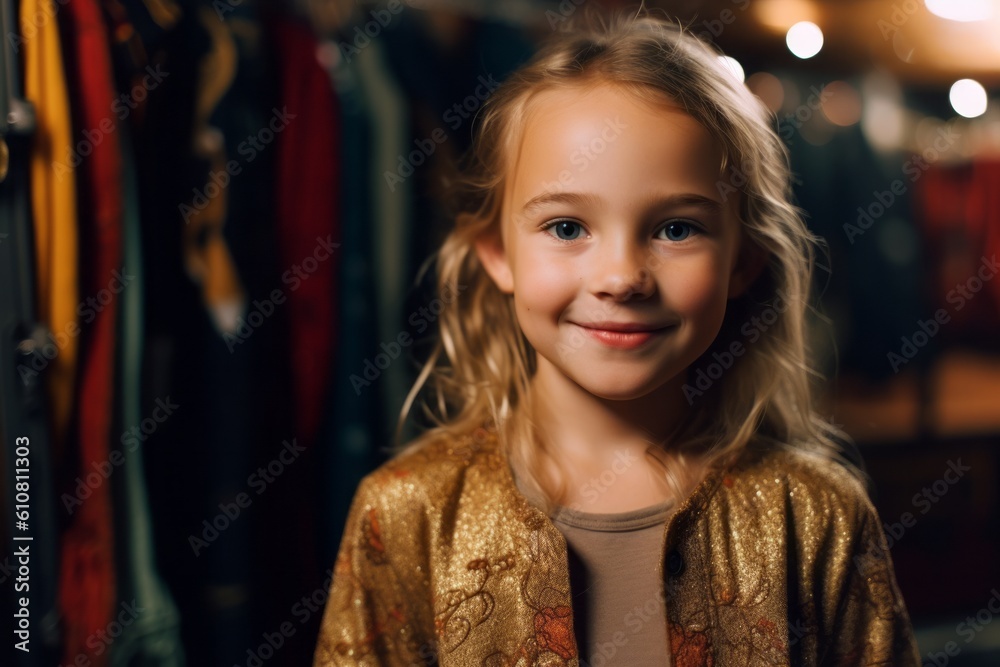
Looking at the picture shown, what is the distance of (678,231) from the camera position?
83 cm

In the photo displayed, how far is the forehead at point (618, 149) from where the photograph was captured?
2.60 feet

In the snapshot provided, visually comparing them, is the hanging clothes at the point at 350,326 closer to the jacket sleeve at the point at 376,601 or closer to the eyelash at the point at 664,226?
the jacket sleeve at the point at 376,601

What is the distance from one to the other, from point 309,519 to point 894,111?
114cm

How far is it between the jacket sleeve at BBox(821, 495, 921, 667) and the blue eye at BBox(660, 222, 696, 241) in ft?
1.28

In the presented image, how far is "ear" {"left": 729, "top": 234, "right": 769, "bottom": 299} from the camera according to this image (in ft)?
3.05

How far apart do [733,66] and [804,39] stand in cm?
26

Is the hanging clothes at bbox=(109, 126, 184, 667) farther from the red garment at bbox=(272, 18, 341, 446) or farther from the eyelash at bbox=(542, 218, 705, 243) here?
the eyelash at bbox=(542, 218, 705, 243)

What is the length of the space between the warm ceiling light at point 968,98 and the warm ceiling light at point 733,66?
375 millimetres

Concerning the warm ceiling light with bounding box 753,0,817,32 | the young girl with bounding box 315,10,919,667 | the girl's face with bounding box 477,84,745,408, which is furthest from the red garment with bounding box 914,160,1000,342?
the girl's face with bounding box 477,84,745,408

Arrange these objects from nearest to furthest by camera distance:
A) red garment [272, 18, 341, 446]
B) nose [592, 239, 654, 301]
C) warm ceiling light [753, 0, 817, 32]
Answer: nose [592, 239, 654, 301], red garment [272, 18, 341, 446], warm ceiling light [753, 0, 817, 32]

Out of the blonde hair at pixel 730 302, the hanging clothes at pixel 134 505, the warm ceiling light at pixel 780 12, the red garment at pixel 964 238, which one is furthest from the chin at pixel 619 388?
the red garment at pixel 964 238

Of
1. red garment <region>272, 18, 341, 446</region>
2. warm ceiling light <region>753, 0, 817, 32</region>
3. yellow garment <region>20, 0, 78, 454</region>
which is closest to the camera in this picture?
yellow garment <region>20, 0, 78, 454</region>

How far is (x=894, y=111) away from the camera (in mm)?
1355

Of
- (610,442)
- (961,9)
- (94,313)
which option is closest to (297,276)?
(94,313)
